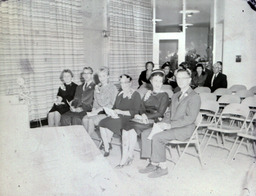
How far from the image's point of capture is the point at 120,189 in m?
2.50

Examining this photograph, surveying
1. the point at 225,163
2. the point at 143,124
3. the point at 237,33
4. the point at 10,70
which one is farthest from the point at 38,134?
the point at 237,33

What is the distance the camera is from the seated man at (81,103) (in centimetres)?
413

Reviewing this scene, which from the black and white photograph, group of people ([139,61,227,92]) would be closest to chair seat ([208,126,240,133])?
the black and white photograph

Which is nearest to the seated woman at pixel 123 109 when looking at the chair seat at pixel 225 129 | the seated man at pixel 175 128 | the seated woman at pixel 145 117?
the seated woman at pixel 145 117

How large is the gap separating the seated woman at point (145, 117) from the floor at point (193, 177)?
18cm

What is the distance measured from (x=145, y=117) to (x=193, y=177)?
2.74ft

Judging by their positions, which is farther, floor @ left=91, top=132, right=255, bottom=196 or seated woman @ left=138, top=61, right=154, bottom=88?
seated woman @ left=138, top=61, right=154, bottom=88

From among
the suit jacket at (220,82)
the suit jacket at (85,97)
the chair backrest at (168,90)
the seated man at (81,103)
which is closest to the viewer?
the seated man at (81,103)

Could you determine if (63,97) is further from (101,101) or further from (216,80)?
(216,80)

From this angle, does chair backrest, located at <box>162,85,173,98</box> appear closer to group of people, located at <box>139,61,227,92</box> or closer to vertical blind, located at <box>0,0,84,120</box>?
group of people, located at <box>139,61,227,92</box>

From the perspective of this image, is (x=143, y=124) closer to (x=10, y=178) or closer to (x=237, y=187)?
(x=237, y=187)

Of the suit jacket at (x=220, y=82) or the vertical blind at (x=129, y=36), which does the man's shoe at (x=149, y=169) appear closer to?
the vertical blind at (x=129, y=36)

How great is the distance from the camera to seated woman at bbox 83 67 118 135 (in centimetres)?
401

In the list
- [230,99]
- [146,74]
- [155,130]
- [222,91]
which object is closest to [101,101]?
[155,130]
